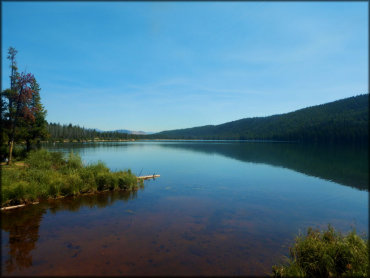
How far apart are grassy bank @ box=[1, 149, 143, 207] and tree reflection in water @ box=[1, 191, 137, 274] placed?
26.0 inches

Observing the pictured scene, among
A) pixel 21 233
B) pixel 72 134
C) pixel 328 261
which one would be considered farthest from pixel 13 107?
pixel 72 134

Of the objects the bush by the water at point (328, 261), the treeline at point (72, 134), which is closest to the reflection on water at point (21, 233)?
the bush by the water at point (328, 261)

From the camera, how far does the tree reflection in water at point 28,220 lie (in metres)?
6.97

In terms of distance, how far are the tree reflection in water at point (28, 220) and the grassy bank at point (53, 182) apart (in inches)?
26.0

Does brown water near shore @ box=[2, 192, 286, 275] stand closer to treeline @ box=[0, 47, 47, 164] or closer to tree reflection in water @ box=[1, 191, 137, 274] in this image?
tree reflection in water @ box=[1, 191, 137, 274]

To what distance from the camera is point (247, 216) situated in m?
12.6

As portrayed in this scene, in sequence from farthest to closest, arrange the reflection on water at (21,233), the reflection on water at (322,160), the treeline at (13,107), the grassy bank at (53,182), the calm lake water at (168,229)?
A: 1. the reflection on water at (322,160)
2. the treeline at (13,107)
3. the grassy bank at (53,182)
4. the calm lake water at (168,229)
5. the reflection on water at (21,233)

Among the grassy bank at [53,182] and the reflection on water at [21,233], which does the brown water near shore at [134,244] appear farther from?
the grassy bank at [53,182]

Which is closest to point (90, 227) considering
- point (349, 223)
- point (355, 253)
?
point (355, 253)

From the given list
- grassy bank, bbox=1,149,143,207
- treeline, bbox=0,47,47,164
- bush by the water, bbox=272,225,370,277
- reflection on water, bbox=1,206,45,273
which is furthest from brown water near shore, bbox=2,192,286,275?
treeline, bbox=0,47,47,164

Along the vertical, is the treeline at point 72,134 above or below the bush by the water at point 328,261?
above

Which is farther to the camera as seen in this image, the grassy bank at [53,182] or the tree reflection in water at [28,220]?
the grassy bank at [53,182]

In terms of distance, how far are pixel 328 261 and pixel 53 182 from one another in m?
15.3

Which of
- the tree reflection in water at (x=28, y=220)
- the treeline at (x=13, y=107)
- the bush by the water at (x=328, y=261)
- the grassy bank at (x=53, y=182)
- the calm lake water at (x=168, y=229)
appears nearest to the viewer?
the bush by the water at (x=328, y=261)
